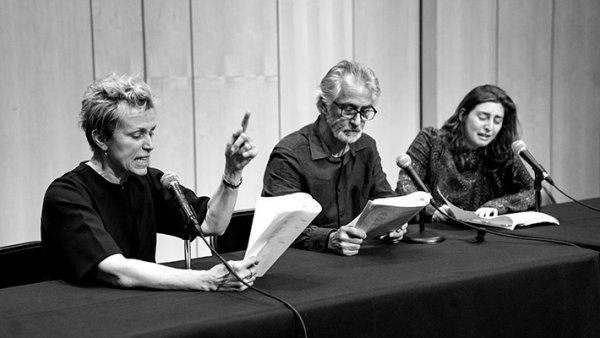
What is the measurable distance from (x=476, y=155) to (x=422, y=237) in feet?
3.21

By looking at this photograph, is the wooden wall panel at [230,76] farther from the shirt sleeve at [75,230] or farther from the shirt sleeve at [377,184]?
the shirt sleeve at [75,230]

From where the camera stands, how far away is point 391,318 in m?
2.25

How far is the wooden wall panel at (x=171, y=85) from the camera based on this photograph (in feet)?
14.0

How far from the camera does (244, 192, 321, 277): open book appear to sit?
7.18 ft

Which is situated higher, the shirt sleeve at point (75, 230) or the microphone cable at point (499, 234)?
the shirt sleeve at point (75, 230)

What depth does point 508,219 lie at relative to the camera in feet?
10.5

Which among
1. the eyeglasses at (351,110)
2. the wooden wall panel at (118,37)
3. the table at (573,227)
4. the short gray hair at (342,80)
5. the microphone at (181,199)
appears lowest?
the table at (573,227)

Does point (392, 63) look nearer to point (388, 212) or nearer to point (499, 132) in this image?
point (499, 132)

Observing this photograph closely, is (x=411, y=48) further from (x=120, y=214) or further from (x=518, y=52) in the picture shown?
(x=120, y=214)

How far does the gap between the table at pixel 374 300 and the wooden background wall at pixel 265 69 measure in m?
1.71

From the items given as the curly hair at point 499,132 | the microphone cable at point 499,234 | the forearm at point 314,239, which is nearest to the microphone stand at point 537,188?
the curly hair at point 499,132

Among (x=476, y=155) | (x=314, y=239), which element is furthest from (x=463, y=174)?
(x=314, y=239)

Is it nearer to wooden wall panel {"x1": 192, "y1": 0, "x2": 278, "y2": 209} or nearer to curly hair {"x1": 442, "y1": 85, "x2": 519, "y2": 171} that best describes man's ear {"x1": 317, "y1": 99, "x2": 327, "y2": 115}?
curly hair {"x1": 442, "y1": 85, "x2": 519, "y2": 171}

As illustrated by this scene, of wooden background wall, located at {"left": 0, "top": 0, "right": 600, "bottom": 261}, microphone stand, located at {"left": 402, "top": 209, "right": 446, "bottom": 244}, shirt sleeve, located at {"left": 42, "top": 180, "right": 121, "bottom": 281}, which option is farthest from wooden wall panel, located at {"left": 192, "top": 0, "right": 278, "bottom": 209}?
shirt sleeve, located at {"left": 42, "top": 180, "right": 121, "bottom": 281}
